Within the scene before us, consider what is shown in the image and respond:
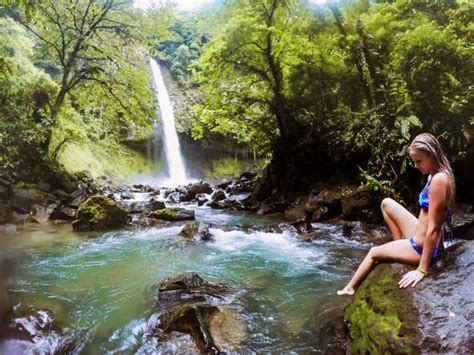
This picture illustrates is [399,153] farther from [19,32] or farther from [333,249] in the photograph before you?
[19,32]

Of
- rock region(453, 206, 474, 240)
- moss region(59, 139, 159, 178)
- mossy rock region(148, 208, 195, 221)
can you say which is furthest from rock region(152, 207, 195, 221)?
moss region(59, 139, 159, 178)

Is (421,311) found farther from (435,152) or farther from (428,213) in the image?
(435,152)

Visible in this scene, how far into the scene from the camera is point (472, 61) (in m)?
9.33

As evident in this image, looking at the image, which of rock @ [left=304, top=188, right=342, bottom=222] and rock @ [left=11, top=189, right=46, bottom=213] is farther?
rock @ [left=11, top=189, right=46, bottom=213]

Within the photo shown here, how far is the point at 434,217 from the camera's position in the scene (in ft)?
10.7

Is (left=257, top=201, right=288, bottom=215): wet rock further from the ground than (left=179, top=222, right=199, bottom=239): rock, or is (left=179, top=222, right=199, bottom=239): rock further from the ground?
(left=179, top=222, right=199, bottom=239): rock

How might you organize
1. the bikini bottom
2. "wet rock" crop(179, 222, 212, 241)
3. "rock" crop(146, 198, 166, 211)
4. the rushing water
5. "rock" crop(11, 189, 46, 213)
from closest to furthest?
1. the bikini bottom
2. the rushing water
3. "wet rock" crop(179, 222, 212, 241)
4. "rock" crop(11, 189, 46, 213)
5. "rock" crop(146, 198, 166, 211)

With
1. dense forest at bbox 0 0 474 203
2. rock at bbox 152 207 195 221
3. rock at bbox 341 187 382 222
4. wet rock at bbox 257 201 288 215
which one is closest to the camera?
dense forest at bbox 0 0 474 203

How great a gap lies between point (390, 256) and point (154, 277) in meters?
4.21

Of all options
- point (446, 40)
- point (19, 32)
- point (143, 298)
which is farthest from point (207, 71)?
point (143, 298)

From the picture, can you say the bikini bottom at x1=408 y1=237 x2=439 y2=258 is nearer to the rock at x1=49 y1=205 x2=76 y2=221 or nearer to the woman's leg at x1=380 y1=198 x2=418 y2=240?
the woman's leg at x1=380 y1=198 x2=418 y2=240

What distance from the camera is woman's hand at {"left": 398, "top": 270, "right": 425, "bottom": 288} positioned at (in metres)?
3.33

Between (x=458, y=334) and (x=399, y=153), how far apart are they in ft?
26.1

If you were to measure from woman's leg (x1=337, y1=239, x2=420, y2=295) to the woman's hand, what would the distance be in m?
0.19
